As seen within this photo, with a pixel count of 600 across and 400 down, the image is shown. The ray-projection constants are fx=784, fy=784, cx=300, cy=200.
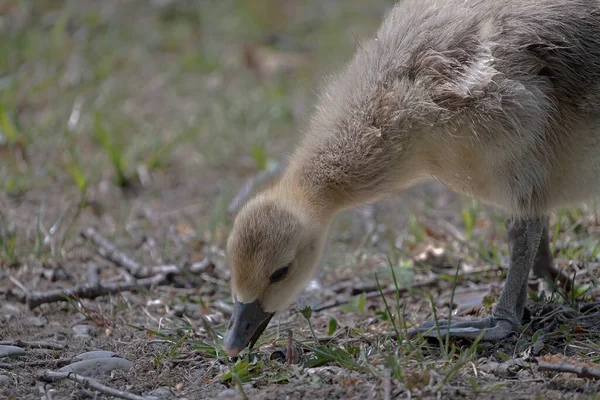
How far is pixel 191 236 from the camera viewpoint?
4727 millimetres

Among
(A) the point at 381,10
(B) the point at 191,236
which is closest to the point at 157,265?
(B) the point at 191,236

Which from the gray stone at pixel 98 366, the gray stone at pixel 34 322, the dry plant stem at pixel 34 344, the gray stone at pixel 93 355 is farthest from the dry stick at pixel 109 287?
the gray stone at pixel 98 366

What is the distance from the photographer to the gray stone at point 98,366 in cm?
294

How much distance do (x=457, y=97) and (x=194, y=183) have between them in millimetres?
2852

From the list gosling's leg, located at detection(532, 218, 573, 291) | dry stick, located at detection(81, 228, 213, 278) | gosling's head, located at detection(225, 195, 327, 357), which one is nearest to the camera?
gosling's head, located at detection(225, 195, 327, 357)

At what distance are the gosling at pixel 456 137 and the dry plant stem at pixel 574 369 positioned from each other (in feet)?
1.39

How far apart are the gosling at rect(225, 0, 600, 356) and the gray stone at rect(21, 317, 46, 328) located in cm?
102

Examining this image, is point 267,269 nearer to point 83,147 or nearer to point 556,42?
point 556,42

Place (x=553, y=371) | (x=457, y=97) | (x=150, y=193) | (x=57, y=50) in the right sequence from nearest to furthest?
(x=553, y=371) → (x=457, y=97) → (x=150, y=193) → (x=57, y=50)

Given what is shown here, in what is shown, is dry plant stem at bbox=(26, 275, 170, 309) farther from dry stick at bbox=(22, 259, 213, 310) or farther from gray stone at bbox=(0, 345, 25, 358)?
gray stone at bbox=(0, 345, 25, 358)

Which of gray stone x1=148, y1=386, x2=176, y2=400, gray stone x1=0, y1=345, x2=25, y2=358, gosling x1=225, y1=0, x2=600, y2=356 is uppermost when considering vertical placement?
gosling x1=225, y1=0, x2=600, y2=356

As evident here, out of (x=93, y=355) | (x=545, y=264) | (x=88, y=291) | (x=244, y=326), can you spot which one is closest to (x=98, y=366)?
(x=93, y=355)

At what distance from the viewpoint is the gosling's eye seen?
3.17m

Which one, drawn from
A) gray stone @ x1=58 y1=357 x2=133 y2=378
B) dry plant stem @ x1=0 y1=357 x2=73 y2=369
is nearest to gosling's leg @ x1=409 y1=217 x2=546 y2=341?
gray stone @ x1=58 y1=357 x2=133 y2=378
